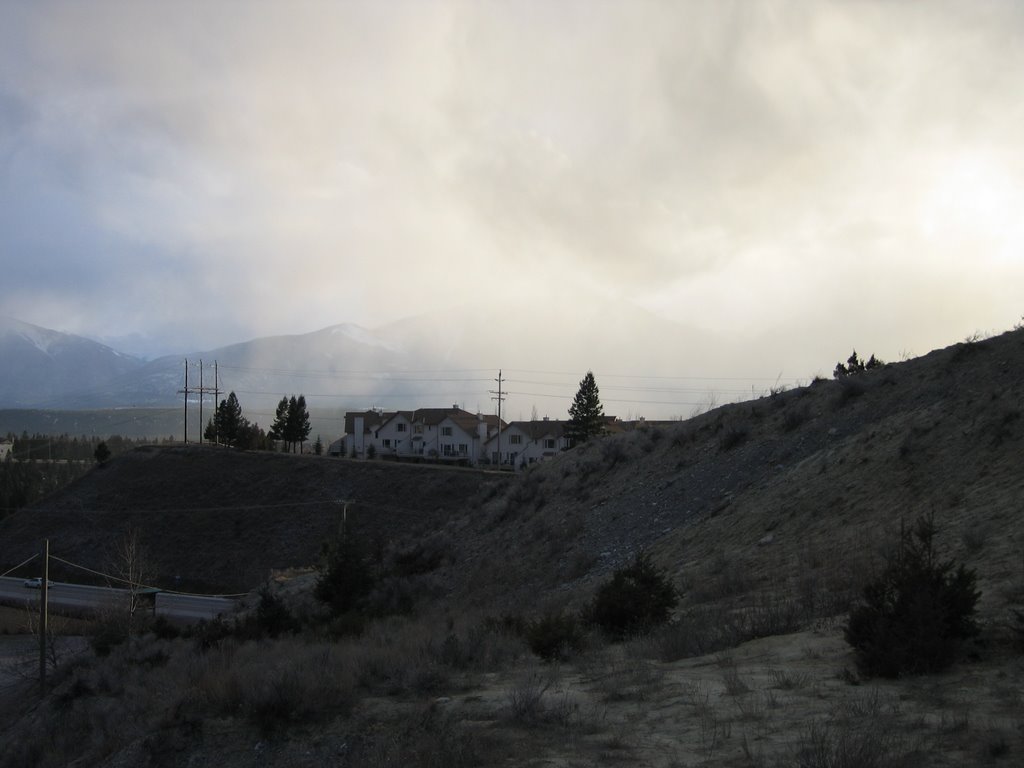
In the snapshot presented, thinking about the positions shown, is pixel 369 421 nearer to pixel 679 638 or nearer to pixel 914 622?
pixel 679 638

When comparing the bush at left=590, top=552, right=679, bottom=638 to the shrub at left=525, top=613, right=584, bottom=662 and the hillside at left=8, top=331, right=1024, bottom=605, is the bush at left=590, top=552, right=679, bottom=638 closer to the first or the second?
the shrub at left=525, top=613, right=584, bottom=662

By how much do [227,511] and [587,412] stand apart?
3307cm

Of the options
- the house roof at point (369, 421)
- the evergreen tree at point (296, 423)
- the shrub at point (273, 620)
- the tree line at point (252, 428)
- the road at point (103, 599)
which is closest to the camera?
the shrub at point (273, 620)

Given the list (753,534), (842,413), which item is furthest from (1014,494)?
(842,413)

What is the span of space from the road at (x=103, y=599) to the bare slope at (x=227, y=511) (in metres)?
5.08

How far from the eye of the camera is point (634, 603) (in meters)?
11.3

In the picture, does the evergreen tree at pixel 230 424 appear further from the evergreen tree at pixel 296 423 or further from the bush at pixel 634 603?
the bush at pixel 634 603

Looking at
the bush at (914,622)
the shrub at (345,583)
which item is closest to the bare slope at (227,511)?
the shrub at (345,583)

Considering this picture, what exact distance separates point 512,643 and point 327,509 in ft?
177

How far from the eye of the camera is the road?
39.8m

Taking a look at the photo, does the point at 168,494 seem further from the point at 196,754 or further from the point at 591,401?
the point at 196,754

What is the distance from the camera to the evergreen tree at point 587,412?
68812 millimetres

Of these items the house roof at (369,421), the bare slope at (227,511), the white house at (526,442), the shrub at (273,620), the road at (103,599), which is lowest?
the road at (103,599)

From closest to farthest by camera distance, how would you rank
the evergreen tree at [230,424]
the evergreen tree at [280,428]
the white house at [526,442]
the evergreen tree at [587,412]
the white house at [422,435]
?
the evergreen tree at [587,412], the white house at [526,442], the evergreen tree at [230,424], the white house at [422,435], the evergreen tree at [280,428]
